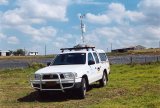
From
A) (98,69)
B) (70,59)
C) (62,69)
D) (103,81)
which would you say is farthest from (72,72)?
(103,81)

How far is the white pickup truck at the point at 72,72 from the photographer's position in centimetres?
1516

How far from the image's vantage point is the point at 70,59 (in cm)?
1725

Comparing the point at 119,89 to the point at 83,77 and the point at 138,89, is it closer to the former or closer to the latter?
the point at 138,89

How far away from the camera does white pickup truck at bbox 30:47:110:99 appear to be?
49.7 feet

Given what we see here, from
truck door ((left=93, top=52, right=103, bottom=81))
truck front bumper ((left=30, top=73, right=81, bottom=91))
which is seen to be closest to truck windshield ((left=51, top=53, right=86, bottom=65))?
truck door ((left=93, top=52, right=103, bottom=81))

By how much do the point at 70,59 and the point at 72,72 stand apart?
6.96 ft

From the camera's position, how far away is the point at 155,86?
18453 millimetres

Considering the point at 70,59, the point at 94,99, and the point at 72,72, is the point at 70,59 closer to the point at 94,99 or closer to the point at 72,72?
the point at 72,72

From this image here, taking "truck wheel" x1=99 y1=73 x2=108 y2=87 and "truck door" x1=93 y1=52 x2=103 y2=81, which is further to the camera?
"truck wheel" x1=99 y1=73 x2=108 y2=87

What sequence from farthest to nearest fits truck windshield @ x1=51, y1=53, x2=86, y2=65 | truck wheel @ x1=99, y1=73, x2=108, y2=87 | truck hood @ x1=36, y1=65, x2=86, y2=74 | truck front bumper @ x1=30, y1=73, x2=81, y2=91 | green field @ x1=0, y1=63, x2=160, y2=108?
truck wheel @ x1=99, y1=73, x2=108, y2=87, truck windshield @ x1=51, y1=53, x2=86, y2=65, truck hood @ x1=36, y1=65, x2=86, y2=74, truck front bumper @ x1=30, y1=73, x2=81, y2=91, green field @ x1=0, y1=63, x2=160, y2=108

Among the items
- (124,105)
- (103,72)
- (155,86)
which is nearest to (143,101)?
(124,105)

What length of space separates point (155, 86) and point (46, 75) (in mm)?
5610

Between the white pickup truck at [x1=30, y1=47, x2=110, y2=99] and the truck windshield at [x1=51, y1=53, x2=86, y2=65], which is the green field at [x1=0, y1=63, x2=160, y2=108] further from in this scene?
the truck windshield at [x1=51, y1=53, x2=86, y2=65]

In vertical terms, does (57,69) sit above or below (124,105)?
above
